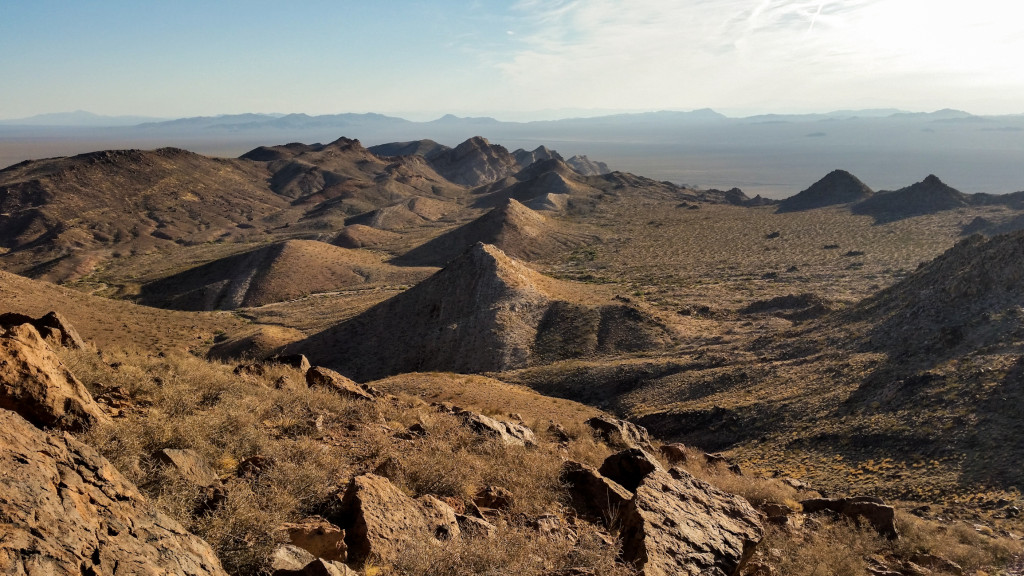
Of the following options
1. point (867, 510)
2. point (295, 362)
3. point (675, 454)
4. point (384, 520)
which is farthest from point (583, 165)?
point (384, 520)

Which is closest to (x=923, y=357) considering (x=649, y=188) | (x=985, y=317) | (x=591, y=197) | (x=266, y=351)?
(x=985, y=317)

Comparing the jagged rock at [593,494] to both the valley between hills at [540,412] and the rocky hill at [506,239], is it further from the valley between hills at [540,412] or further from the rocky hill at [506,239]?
the rocky hill at [506,239]

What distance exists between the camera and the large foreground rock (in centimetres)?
366

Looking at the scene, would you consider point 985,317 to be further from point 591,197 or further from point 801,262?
point 591,197

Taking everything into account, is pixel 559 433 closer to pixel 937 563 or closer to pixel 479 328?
pixel 937 563

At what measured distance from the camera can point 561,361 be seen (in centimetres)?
2855

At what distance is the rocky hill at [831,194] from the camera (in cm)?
8338

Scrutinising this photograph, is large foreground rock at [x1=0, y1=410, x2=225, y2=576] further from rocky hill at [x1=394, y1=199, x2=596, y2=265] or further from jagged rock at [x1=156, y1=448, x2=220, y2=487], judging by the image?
rocky hill at [x1=394, y1=199, x2=596, y2=265]

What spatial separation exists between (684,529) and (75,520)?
21.6 feet

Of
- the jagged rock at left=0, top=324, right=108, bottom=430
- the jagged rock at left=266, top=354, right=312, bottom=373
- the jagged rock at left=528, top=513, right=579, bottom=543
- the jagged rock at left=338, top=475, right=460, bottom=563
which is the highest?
the jagged rock at left=0, top=324, right=108, bottom=430

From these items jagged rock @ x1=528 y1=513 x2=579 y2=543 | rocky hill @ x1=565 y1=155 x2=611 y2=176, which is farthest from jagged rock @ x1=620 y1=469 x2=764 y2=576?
rocky hill @ x1=565 y1=155 x2=611 y2=176

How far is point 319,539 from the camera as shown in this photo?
226 inches

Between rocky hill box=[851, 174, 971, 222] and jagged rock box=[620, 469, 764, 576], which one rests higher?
rocky hill box=[851, 174, 971, 222]

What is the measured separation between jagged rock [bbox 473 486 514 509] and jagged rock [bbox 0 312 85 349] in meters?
9.10
